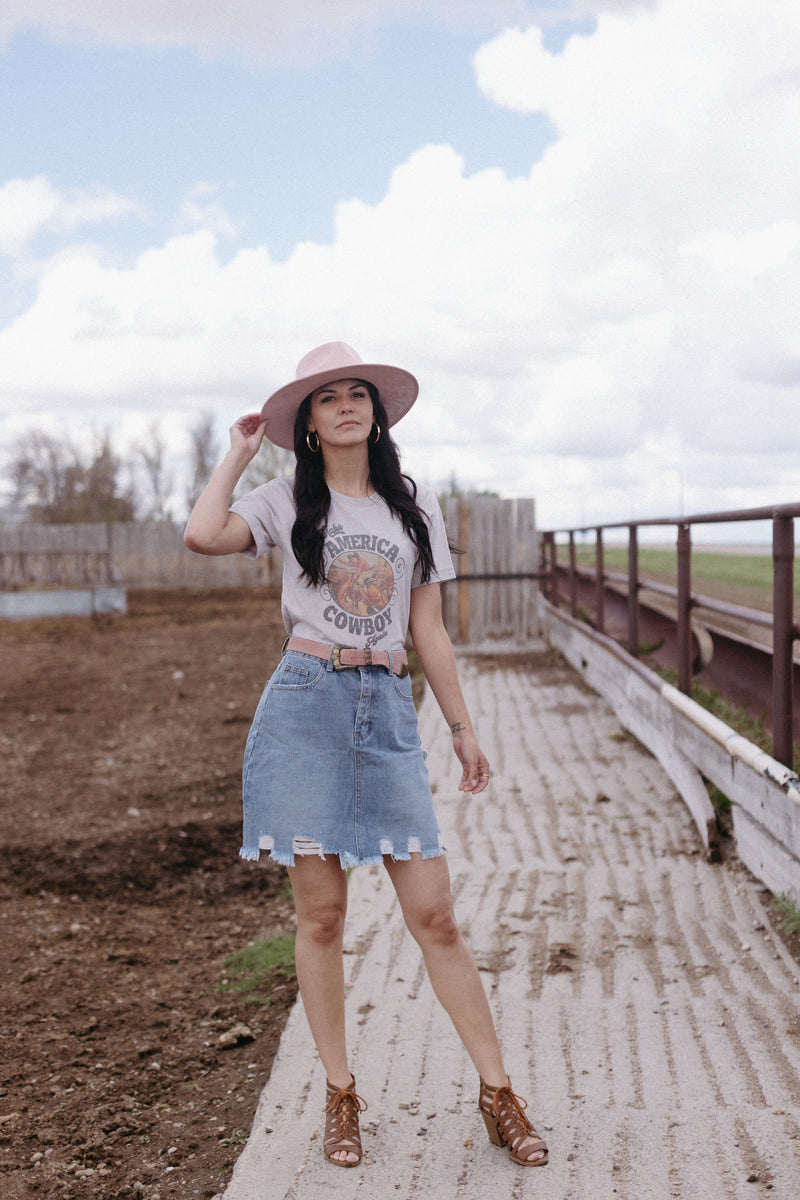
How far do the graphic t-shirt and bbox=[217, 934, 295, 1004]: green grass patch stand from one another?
187 cm

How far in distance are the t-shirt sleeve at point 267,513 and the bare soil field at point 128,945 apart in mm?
1570

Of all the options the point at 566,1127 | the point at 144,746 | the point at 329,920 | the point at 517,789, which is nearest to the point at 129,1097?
the point at 329,920

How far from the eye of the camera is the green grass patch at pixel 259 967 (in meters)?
4.18

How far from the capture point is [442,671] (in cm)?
290

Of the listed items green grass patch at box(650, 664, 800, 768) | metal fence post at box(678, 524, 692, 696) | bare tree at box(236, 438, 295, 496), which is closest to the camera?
green grass patch at box(650, 664, 800, 768)

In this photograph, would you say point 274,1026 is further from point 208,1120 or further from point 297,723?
point 297,723

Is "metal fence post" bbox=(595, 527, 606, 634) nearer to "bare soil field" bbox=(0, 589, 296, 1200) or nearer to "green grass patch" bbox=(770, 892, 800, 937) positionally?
"bare soil field" bbox=(0, 589, 296, 1200)

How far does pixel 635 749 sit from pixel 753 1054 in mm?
4302

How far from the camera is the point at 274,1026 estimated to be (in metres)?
3.82

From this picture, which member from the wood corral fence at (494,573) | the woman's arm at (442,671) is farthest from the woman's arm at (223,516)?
the wood corral fence at (494,573)

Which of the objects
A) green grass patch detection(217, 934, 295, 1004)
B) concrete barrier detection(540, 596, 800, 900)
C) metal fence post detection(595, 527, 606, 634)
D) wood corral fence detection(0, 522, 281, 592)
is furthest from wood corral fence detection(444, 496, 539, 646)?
wood corral fence detection(0, 522, 281, 592)

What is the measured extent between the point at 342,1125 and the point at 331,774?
868mm

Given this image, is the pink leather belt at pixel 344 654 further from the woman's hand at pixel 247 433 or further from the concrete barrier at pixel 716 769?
the concrete barrier at pixel 716 769

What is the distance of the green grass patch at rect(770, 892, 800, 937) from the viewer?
398 centimetres
